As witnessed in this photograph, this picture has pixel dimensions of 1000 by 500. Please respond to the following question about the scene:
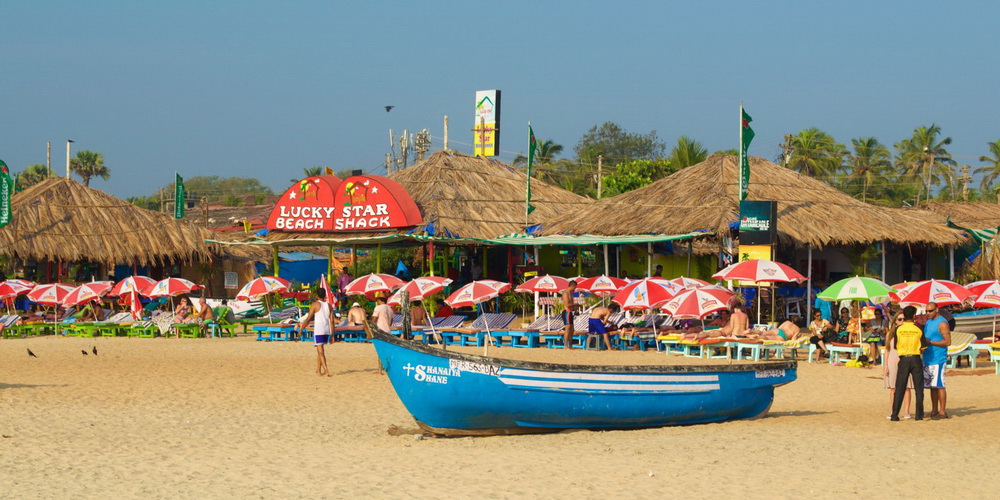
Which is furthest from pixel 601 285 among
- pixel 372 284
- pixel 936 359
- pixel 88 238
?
pixel 88 238

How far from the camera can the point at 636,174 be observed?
3834cm

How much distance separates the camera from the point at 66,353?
20.0 m

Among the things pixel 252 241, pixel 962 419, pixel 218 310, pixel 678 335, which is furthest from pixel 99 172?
pixel 962 419

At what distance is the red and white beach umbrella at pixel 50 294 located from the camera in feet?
79.4

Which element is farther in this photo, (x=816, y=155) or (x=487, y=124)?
(x=816, y=155)

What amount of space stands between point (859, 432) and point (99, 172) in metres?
54.5

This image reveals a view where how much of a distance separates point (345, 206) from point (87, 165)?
34.5 meters

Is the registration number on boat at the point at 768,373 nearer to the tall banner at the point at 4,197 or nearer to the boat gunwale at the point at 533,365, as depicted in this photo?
the boat gunwale at the point at 533,365

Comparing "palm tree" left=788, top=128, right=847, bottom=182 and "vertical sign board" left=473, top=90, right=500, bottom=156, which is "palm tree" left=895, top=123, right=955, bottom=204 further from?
"vertical sign board" left=473, top=90, right=500, bottom=156

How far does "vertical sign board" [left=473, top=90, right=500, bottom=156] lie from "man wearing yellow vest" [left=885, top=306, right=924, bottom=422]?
91.7ft

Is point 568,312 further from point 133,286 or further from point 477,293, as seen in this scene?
point 133,286

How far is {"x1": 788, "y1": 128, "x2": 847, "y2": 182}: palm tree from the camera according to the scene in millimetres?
53062

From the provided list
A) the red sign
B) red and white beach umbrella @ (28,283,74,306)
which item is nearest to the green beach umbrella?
the red sign

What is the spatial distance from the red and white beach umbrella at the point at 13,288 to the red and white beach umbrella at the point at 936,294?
18.8m
